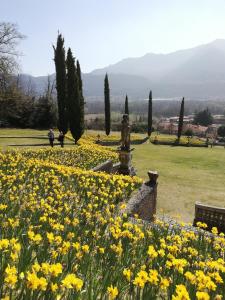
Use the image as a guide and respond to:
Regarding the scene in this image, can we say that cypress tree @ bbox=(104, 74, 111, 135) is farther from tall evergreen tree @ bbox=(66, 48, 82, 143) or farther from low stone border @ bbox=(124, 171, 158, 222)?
low stone border @ bbox=(124, 171, 158, 222)

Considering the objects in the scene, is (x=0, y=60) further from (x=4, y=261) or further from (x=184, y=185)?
(x=4, y=261)

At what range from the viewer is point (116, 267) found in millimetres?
4746

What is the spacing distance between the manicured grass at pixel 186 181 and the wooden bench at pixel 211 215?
1443mm

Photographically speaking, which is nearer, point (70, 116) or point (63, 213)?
point (63, 213)

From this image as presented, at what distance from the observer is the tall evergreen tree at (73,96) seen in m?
33.5

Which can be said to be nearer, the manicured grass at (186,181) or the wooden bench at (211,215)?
the wooden bench at (211,215)

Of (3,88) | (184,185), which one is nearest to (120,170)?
(184,185)

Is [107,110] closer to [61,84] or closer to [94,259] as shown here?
[61,84]

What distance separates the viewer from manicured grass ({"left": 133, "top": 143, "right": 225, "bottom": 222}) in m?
16.1

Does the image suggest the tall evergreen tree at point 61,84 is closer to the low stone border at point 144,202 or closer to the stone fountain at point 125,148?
the stone fountain at point 125,148

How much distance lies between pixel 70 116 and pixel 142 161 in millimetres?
8832

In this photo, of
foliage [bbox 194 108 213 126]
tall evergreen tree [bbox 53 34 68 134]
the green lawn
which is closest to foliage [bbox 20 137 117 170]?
the green lawn

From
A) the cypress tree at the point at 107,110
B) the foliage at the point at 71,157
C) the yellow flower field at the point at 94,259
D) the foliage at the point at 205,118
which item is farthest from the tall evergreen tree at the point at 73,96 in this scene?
the foliage at the point at 205,118

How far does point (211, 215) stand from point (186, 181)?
10378 millimetres
